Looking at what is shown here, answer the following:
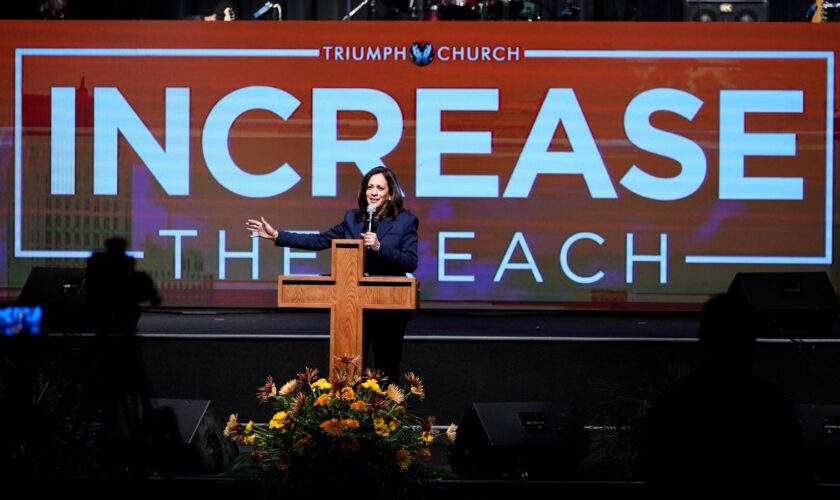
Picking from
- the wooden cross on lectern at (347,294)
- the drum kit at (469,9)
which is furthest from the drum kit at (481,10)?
the wooden cross on lectern at (347,294)

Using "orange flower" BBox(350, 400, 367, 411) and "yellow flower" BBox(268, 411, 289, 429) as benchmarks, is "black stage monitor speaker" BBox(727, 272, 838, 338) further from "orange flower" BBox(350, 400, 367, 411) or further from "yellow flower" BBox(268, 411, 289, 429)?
"yellow flower" BBox(268, 411, 289, 429)

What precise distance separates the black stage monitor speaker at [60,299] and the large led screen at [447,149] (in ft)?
5.88

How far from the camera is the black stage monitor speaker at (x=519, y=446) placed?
401cm

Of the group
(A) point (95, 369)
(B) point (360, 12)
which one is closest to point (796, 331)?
(A) point (95, 369)

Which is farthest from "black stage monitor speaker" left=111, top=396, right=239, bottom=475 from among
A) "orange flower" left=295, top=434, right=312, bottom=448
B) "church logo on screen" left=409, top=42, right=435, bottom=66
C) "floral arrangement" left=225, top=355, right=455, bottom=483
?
"church logo on screen" left=409, top=42, right=435, bottom=66

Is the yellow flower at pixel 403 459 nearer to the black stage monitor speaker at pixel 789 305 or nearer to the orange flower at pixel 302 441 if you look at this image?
the orange flower at pixel 302 441

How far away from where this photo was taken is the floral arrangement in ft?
11.3

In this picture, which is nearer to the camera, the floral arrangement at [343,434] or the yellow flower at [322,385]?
the floral arrangement at [343,434]

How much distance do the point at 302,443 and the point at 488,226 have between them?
4.11m

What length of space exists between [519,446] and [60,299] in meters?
2.69

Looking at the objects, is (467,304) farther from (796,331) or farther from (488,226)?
(796,331)

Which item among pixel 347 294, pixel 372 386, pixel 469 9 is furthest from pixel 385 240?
pixel 469 9

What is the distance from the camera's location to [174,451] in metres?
3.93

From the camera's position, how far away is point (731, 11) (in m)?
8.08
